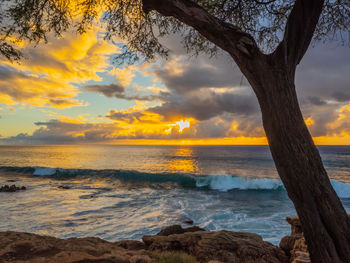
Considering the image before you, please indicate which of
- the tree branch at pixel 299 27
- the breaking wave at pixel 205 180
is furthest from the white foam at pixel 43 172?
the tree branch at pixel 299 27

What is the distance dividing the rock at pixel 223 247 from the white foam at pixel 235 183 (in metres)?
19.3

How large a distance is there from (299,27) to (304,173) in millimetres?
2216

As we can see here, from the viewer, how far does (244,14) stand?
581 centimetres

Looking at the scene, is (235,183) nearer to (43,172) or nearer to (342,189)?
(342,189)

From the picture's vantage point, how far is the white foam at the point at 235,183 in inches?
998

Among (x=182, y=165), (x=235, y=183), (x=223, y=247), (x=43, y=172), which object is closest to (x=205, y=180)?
(x=235, y=183)

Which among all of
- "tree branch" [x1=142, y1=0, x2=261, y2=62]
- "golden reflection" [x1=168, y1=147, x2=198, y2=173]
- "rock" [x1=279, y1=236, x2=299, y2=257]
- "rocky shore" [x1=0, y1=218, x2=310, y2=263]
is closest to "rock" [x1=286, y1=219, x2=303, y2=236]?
"rocky shore" [x1=0, y1=218, x2=310, y2=263]

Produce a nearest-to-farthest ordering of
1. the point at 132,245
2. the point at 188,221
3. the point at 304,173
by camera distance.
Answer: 1. the point at 304,173
2. the point at 132,245
3. the point at 188,221

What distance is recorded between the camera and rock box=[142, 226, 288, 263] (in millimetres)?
5281

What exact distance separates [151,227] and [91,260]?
6.85m

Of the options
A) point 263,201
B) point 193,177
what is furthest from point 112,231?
point 193,177

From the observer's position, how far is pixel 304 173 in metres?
2.80

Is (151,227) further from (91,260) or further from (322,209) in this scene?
(322,209)

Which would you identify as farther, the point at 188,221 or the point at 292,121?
the point at 188,221
